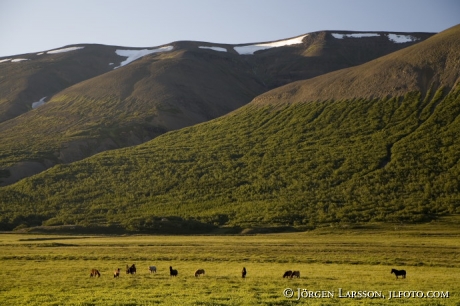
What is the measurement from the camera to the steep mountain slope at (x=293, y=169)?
71.9 metres

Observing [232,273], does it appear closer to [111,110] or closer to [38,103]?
[111,110]

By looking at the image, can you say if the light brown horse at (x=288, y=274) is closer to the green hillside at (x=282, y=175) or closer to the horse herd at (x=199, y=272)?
the horse herd at (x=199, y=272)

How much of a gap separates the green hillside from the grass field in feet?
76.8

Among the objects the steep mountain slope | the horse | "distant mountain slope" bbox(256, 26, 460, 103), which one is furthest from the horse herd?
"distant mountain slope" bbox(256, 26, 460, 103)

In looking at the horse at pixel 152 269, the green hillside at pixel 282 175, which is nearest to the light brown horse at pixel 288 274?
the horse at pixel 152 269

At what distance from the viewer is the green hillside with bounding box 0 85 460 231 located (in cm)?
7144

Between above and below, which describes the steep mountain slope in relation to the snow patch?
below

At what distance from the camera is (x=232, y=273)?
27.4 m

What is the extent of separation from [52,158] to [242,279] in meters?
102

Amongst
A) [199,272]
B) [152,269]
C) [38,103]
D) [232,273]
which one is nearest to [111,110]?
[38,103]

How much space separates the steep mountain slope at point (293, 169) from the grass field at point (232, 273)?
24.0 m

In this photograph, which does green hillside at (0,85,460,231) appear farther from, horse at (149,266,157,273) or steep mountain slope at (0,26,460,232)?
horse at (149,266,157,273)

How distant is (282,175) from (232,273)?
198 feet

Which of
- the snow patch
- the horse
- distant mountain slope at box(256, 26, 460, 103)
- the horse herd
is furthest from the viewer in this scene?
the snow patch
